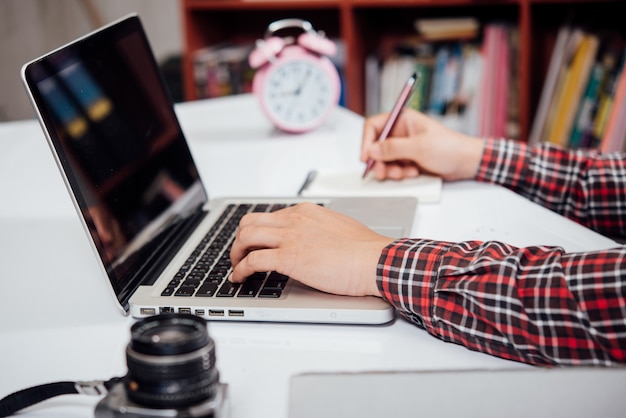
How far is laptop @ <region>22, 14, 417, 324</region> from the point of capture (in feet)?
2.83

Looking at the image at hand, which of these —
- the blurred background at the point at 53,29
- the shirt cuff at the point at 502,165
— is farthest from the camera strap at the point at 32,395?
the blurred background at the point at 53,29

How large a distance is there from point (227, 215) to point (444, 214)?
0.31 meters

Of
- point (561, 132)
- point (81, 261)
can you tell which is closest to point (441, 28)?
point (561, 132)

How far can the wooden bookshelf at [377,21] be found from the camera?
2.52m

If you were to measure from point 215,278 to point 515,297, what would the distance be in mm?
334

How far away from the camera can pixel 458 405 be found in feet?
2.10

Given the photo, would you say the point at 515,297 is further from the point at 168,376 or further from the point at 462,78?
the point at 462,78

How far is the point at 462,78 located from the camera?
2.64 m

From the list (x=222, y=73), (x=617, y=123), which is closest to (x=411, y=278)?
(x=617, y=123)

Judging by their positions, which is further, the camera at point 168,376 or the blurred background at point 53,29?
the blurred background at point 53,29

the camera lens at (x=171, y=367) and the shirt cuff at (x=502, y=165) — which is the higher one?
the camera lens at (x=171, y=367)

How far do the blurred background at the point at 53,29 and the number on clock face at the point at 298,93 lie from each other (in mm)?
1334

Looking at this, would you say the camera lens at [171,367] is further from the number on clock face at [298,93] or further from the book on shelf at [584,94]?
the book on shelf at [584,94]

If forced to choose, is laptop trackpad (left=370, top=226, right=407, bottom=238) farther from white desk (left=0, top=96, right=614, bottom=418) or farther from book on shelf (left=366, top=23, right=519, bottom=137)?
book on shelf (left=366, top=23, right=519, bottom=137)
